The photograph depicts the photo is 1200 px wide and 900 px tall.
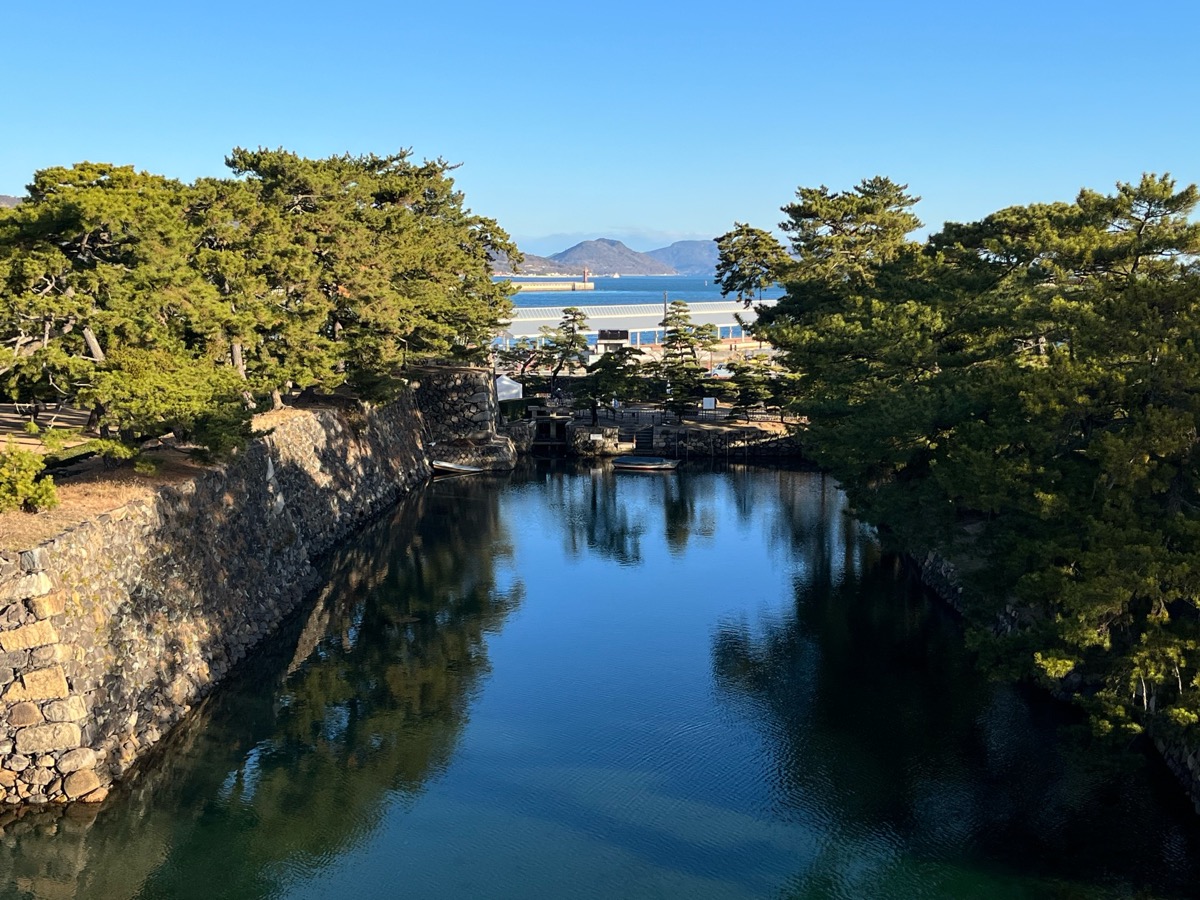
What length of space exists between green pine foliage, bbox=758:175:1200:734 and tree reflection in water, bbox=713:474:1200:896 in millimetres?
1464

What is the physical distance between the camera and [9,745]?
1579cm

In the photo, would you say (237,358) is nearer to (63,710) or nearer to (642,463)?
(63,710)

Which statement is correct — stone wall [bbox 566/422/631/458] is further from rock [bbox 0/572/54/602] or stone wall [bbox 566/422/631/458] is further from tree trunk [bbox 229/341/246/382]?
rock [bbox 0/572/54/602]

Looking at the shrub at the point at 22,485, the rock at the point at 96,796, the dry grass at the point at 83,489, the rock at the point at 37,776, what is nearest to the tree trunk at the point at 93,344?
the dry grass at the point at 83,489

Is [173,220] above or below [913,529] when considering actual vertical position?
above

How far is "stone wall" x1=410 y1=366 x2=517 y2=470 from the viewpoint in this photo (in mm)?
46438

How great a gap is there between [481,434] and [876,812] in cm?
3294

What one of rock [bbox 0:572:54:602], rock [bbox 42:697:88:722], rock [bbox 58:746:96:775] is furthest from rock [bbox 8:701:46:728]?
rock [bbox 0:572:54:602]

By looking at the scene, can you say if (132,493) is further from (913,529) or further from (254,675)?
(913,529)

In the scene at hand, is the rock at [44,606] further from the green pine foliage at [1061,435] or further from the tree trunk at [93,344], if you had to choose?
the green pine foliage at [1061,435]

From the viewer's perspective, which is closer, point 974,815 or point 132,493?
point 974,815

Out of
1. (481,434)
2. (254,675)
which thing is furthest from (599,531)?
(254,675)

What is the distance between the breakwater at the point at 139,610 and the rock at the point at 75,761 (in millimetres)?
21

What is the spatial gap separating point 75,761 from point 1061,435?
16591 mm
